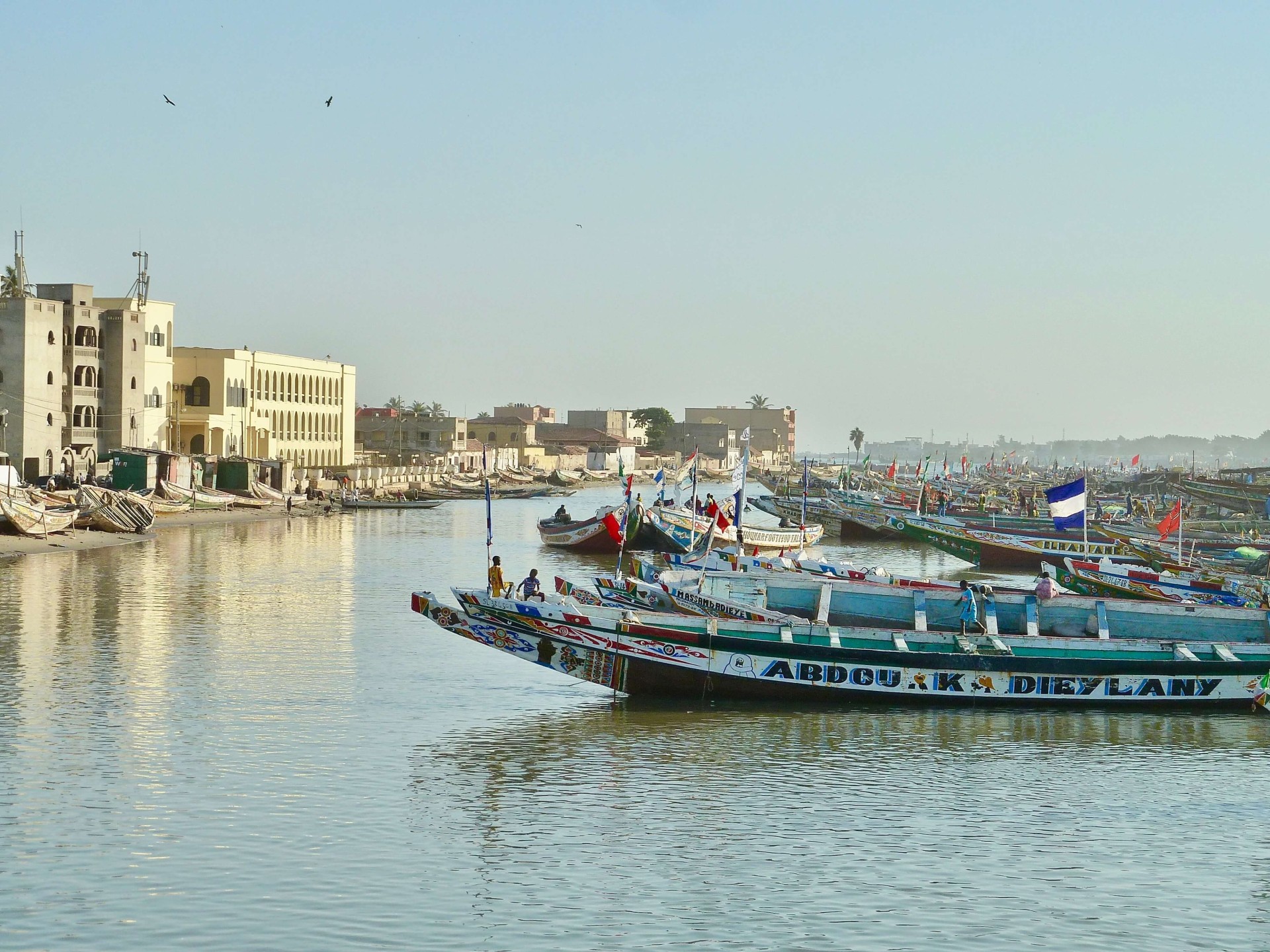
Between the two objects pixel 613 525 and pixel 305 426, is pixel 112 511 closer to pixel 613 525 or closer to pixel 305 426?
pixel 613 525

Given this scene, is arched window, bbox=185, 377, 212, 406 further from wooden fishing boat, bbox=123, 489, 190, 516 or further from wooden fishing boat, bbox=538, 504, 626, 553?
wooden fishing boat, bbox=538, 504, 626, 553

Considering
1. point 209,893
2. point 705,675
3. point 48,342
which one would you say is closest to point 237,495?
point 48,342

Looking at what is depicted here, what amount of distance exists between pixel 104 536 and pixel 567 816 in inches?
1650

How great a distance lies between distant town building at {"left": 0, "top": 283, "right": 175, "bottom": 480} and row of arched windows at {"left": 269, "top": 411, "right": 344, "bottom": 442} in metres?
15.0

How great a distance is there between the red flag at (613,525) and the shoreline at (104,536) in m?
17.9

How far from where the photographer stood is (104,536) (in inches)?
2133

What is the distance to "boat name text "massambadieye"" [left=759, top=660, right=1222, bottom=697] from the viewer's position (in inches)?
907

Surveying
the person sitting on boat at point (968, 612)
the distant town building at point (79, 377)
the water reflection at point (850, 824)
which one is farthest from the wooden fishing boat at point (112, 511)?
the person sitting on boat at point (968, 612)

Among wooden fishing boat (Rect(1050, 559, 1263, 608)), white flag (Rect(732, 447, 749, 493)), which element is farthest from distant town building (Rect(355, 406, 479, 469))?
wooden fishing boat (Rect(1050, 559, 1263, 608))

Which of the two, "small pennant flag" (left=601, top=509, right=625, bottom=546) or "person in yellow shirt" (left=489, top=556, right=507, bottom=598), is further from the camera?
"small pennant flag" (left=601, top=509, right=625, bottom=546)

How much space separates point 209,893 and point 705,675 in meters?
10.5

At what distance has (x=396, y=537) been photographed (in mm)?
65438

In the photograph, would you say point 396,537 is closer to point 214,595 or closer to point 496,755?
point 214,595

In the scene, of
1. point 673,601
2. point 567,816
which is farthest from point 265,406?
point 567,816
